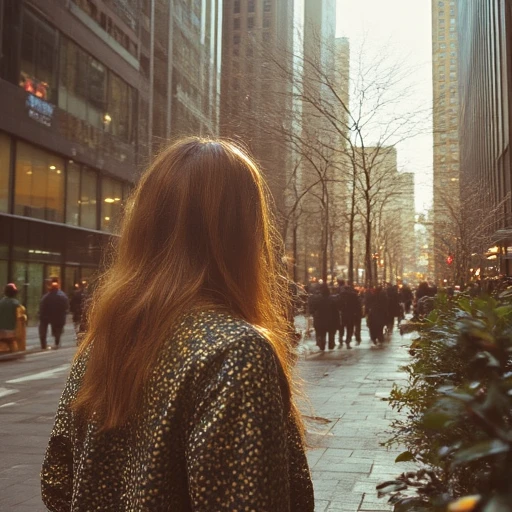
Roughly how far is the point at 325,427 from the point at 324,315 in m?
11.2

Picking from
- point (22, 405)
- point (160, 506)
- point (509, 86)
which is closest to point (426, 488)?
point (160, 506)

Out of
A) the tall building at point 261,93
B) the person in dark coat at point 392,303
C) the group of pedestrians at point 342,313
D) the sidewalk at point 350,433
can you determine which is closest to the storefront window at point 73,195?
the tall building at point 261,93

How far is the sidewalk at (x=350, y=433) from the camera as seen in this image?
5270mm

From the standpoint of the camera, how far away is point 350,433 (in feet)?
24.8

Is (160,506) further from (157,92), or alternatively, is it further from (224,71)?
(157,92)

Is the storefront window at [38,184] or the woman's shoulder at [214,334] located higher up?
the storefront window at [38,184]

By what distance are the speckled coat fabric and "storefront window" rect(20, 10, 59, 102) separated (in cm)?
2801

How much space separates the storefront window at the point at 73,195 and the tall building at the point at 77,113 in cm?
5

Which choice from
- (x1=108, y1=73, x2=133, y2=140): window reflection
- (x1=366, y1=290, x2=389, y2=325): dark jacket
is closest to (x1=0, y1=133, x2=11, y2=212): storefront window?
(x1=108, y1=73, x2=133, y2=140): window reflection

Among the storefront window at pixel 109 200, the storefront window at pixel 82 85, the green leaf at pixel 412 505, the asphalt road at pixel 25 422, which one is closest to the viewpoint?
the green leaf at pixel 412 505

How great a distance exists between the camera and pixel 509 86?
23.0m

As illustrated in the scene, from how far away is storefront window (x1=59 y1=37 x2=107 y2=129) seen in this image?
3062 centimetres

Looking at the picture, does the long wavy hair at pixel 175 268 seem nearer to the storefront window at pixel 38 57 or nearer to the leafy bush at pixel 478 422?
the leafy bush at pixel 478 422

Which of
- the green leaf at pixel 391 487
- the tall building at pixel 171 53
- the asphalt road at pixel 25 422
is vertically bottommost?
the asphalt road at pixel 25 422
